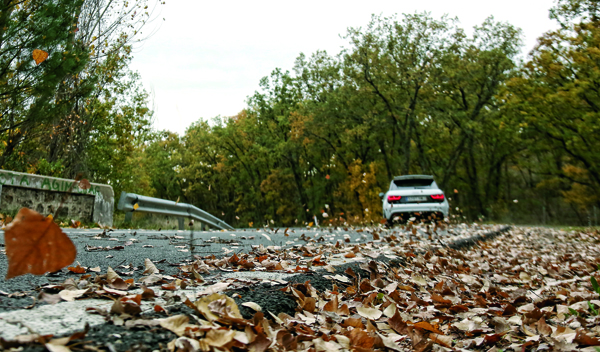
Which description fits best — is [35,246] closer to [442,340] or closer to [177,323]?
[177,323]

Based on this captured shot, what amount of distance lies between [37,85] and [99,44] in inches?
218

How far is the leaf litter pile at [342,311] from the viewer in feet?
5.78

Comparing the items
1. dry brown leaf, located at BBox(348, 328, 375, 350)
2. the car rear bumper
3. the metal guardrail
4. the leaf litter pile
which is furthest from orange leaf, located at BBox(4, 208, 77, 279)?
the car rear bumper

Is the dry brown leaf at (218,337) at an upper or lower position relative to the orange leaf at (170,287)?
lower

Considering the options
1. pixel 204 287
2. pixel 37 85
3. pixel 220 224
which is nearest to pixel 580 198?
pixel 220 224

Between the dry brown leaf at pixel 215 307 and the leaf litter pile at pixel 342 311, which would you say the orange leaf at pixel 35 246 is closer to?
the leaf litter pile at pixel 342 311

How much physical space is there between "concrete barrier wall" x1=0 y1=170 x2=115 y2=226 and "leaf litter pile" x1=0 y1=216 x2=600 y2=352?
665 centimetres

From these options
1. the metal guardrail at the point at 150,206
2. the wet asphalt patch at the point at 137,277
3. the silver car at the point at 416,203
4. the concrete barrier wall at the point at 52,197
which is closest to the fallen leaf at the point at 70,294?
the wet asphalt patch at the point at 137,277

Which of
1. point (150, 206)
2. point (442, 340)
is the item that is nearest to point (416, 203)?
point (150, 206)

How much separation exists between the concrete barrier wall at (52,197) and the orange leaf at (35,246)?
25.5 ft

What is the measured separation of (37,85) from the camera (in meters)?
10.3

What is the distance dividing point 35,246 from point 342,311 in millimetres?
1690

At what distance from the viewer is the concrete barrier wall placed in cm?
902

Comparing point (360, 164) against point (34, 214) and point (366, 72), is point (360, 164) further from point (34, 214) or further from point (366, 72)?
point (34, 214)
